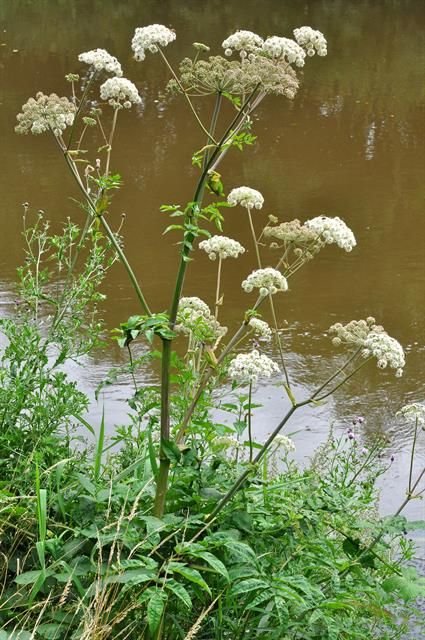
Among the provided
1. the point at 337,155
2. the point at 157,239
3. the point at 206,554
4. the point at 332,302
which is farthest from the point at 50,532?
the point at 337,155

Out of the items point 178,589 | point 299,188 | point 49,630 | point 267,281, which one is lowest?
point 49,630

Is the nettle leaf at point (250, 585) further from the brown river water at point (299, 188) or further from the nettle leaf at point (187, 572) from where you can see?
the brown river water at point (299, 188)

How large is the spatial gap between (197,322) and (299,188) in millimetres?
6329

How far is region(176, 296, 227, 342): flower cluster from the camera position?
3.11m

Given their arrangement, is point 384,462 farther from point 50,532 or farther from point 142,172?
point 142,172

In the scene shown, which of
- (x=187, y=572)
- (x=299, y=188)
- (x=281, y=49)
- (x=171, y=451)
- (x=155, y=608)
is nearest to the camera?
(x=155, y=608)

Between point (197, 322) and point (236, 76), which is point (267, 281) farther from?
point (236, 76)

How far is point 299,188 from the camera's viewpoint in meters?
9.27

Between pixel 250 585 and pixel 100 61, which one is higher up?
pixel 100 61

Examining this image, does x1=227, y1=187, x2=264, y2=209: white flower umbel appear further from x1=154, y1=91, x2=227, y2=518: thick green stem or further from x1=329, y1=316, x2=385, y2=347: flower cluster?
x1=329, y1=316, x2=385, y2=347: flower cluster

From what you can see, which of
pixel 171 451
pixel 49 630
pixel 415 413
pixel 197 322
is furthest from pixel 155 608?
pixel 415 413

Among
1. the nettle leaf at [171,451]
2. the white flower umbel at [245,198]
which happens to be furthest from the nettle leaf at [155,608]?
the white flower umbel at [245,198]

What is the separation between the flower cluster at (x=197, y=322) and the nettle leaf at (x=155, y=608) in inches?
30.5

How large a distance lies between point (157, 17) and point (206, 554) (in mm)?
15942
